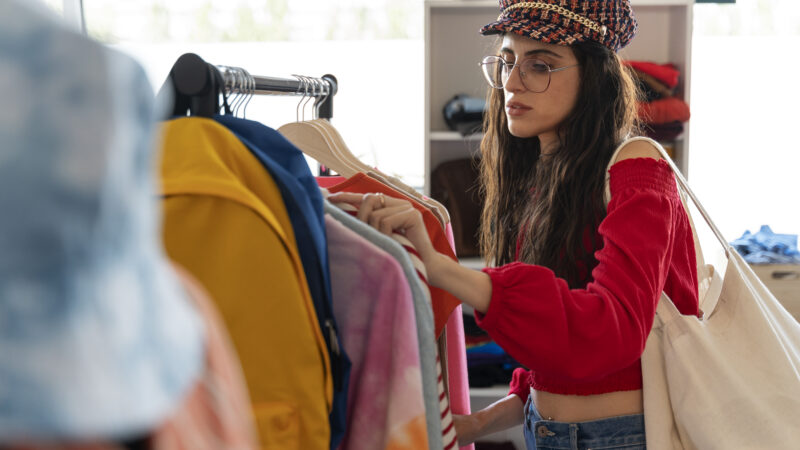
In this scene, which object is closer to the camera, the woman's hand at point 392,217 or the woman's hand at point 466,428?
the woman's hand at point 392,217

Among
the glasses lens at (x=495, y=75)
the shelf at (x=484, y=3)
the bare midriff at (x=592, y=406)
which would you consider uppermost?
the shelf at (x=484, y=3)

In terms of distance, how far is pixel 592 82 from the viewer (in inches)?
49.7

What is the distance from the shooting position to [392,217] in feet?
2.93

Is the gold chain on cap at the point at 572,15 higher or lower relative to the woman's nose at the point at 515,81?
higher

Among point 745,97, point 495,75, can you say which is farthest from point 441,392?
point 745,97

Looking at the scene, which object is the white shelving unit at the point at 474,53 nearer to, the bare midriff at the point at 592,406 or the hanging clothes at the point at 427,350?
the bare midriff at the point at 592,406

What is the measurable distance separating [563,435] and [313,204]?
68cm

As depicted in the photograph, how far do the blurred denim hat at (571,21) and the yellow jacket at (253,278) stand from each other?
743 mm

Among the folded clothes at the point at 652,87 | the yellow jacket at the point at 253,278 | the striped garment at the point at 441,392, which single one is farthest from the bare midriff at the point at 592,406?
the folded clothes at the point at 652,87

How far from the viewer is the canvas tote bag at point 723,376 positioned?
3.49 feet

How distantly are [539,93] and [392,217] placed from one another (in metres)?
0.51

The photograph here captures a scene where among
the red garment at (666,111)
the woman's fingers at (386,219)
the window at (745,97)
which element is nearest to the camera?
the woman's fingers at (386,219)

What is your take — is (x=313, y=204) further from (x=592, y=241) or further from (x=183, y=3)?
(x=183, y=3)

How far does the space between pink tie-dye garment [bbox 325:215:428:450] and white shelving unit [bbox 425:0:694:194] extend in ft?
5.56
